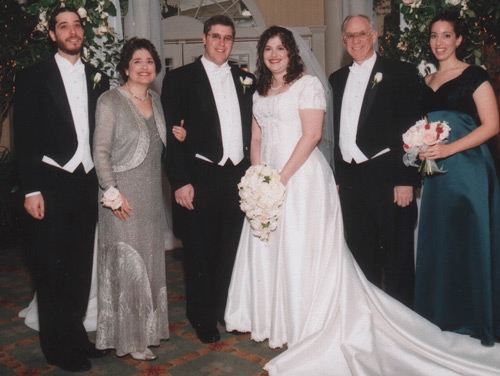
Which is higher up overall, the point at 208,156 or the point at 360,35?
the point at 360,35

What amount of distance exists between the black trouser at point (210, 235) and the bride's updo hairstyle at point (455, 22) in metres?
1.52

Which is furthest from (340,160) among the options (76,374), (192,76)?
(76,374)

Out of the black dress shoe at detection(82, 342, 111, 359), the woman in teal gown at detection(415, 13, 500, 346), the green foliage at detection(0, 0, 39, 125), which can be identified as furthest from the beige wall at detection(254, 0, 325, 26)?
the black dress shoe at detection(82, 342, 111, 359)

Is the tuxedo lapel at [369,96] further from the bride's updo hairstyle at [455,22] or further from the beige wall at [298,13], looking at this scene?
the beige wall at [298,13]

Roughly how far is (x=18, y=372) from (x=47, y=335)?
27 cm

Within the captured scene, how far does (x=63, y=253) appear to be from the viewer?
310 cm

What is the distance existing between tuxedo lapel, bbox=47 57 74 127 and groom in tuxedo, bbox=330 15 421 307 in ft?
5.56

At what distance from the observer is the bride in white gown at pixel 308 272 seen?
3.00 meters

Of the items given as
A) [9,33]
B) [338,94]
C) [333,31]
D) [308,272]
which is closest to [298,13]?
[333,31]

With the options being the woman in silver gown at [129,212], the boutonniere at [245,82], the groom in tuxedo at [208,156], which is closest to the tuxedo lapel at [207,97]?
the groom in tuxedo at [208,156]

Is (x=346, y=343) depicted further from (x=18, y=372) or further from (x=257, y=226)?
(x=18, y=372)

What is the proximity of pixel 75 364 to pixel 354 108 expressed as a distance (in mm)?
2303

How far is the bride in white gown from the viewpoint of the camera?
2998mm

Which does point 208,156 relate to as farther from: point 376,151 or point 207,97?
point 376,151
